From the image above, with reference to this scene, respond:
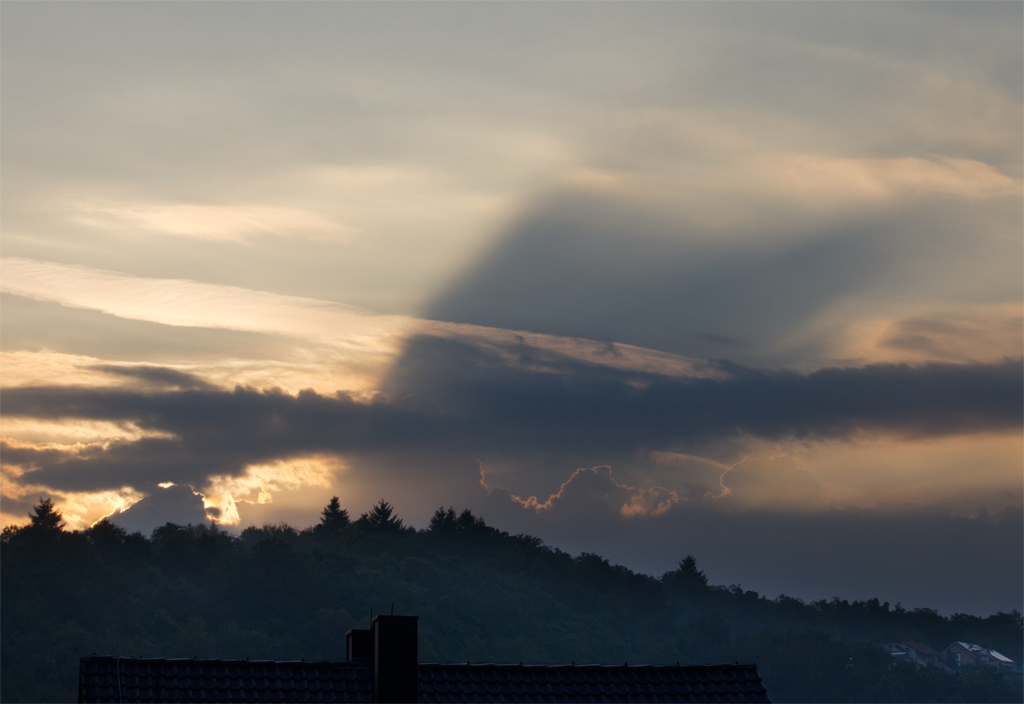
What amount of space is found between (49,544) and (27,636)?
1597 cm

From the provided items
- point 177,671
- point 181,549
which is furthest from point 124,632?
point 177,671

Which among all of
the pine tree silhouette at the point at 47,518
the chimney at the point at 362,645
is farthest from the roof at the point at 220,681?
the pine tree silhouette at the point at 47,518

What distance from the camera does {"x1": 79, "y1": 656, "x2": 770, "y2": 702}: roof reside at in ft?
85.1

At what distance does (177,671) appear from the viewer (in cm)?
2655

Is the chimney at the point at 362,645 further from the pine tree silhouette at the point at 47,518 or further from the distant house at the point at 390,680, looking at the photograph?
the pine tree silhouette at the point at 47,518

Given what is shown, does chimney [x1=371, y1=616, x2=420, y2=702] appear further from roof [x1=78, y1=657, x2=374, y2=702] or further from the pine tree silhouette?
the pine tree silhouette

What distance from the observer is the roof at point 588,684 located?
1088 inches

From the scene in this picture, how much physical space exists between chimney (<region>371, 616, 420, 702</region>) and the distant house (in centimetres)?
2

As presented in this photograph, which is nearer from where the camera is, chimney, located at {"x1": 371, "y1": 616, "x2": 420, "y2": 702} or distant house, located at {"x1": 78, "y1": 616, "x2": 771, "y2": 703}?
distant house, located at {"x1": 78, "y1": 616, "x2": 771, "y2": 703}

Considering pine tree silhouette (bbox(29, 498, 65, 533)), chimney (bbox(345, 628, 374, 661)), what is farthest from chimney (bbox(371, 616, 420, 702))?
pine tree silhouette (bbox(29, 498, 65, 533))

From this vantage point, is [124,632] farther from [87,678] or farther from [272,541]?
[87,678]

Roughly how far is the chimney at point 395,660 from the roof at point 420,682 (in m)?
0.45

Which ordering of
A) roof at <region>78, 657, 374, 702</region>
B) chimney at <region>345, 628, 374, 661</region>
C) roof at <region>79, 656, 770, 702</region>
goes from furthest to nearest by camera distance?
chimney at <region>345, 628, 374, 661</region> < roof at <region>79, 656, 770, 702</region> < roof at <region>78, 657, 374, 702</region>

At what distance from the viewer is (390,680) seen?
88.5ft
